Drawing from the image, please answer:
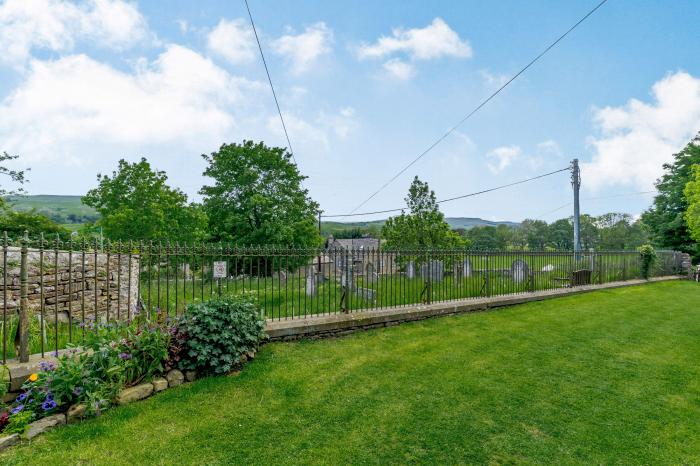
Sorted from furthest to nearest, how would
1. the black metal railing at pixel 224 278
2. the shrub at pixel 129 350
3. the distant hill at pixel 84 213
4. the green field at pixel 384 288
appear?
the distant hill at pixel 84 213 < the green field at pixel 384 288 < the black metal railing at pixel 224 278 < the shrub at pixel 129 350

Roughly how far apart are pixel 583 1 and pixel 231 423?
9.92m

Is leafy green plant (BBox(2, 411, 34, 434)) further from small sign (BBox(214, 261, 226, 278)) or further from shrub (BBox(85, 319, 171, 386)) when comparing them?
small sign (BBox(214, 261, 226, 278))

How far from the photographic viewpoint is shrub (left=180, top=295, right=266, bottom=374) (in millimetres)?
4461

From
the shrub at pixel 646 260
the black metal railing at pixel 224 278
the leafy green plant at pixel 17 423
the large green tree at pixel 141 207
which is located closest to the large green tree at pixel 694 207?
the black metal railing at pixel 224 278

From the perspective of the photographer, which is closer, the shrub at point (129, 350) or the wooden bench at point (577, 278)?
the shrub at point (129, 350)

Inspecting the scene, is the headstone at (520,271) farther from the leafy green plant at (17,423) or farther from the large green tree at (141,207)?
the large green tree at (141,207)

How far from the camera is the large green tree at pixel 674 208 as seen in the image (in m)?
25.0

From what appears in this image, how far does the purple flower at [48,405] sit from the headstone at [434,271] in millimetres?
6902

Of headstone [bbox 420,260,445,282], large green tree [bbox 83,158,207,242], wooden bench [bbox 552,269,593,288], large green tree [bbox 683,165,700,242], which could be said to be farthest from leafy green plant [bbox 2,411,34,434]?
large green tree [bbox 683,165,700,242]

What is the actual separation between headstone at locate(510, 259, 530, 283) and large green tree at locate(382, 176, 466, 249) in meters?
5.51

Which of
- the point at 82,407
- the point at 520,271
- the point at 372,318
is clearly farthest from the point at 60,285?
the point at 520,271

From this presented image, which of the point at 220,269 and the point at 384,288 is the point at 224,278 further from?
the point at 384,288

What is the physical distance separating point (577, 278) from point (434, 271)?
6.61 m

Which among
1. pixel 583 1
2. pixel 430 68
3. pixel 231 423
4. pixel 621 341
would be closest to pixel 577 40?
pixel 583 1
